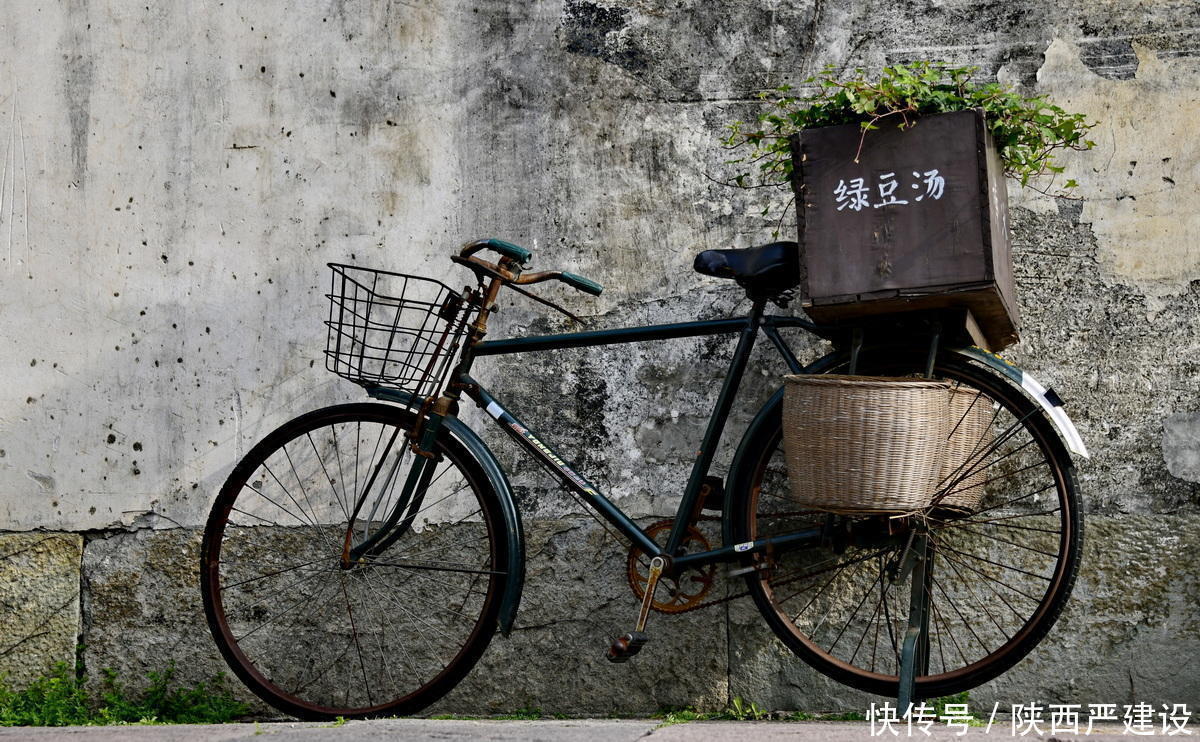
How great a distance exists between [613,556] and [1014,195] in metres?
1.68

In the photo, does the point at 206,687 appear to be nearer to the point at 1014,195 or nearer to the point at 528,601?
the point at 528,601

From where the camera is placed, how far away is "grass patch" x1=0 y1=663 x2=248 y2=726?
12.4 feet

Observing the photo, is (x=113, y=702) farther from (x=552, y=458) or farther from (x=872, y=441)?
(x=872, y=441)

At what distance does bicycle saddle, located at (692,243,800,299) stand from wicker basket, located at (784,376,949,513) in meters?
0.35

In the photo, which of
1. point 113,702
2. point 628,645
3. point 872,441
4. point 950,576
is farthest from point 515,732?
point 113,702

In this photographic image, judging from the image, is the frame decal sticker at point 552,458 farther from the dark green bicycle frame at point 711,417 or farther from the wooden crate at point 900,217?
the wooden crate at point 900,217

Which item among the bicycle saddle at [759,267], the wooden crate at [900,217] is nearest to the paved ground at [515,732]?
the wooden crate at [900,217]

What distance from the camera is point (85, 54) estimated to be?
403 centimetres

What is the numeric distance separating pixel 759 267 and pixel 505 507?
0.97 meters

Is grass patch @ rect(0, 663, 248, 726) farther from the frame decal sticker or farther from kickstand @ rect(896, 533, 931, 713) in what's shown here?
kickstand @ rect(896, 533, 931, 713)

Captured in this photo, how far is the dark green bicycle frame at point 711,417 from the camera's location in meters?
3.33

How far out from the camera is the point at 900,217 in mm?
2967

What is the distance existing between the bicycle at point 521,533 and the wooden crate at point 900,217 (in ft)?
0.67

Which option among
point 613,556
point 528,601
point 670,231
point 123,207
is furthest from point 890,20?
point 123,207
